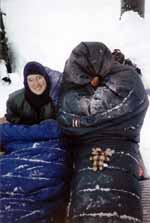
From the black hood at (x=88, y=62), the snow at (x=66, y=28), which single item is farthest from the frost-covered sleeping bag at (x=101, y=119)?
the snow at (x=66, y=28)

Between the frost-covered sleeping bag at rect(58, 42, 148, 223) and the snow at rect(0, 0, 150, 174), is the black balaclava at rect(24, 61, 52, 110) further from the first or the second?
the snow at rect(0, 0, 150, 174)

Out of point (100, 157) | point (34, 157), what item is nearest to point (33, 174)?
point (34, 157)

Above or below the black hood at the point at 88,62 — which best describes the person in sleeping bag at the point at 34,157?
below

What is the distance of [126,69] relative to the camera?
1228 millimetres

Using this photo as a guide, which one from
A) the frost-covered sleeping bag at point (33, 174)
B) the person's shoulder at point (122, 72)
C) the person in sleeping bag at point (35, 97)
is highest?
the person's shoulder at point (122, 72)

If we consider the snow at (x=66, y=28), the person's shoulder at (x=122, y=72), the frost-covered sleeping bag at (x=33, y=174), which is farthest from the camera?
the snow at (x=66, y=28)

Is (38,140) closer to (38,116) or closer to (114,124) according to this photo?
(38,116)

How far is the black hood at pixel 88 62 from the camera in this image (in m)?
1.18

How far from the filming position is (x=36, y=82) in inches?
48.4

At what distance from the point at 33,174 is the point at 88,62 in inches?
14.9

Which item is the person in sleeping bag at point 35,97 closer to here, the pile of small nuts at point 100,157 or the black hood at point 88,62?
the black hood at point 88,62

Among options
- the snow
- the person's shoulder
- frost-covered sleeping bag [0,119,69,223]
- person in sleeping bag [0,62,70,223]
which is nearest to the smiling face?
person in sleeping bag [0,62,70,223]

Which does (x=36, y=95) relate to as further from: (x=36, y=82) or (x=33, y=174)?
(x=33, y=174)

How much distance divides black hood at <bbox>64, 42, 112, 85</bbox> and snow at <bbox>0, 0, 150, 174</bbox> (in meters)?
1.00
